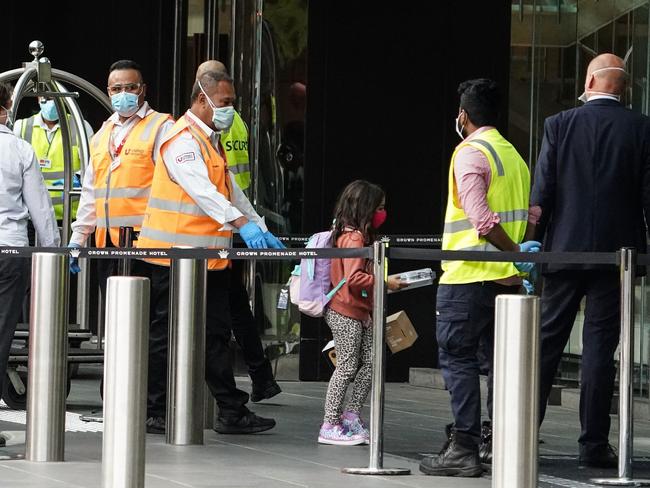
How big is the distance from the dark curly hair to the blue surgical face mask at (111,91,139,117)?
1372 millimetres

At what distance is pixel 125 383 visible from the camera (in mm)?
6508

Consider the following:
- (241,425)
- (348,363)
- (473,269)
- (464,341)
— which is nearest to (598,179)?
(473,269)

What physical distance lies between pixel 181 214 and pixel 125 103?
956 mm

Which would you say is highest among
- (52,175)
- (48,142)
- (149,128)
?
(48,142)

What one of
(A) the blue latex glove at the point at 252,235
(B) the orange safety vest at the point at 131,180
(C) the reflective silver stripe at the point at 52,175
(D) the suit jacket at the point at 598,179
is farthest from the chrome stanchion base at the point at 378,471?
(C) the reflective silver stripe at the point at 52,175

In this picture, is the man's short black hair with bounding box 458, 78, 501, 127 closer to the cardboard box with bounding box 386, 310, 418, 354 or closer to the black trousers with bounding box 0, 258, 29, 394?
the cardboard box with bounding box 386, 310, 418, 354

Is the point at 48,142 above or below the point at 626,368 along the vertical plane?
above

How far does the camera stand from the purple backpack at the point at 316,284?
9016mm

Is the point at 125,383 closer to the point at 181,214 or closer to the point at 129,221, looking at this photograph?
the point at 181,214

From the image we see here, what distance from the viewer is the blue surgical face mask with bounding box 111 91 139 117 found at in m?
9.47

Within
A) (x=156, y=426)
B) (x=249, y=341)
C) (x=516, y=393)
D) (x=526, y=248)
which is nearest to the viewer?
(x=516, y=393)

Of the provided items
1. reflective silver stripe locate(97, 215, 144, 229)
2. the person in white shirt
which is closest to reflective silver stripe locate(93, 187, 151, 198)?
reflective silver stripe locate(97, 215, 144, 229)

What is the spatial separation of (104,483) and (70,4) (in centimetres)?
913

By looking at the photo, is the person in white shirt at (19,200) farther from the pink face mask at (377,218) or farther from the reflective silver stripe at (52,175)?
the reflective silver stripe at (52,175)
